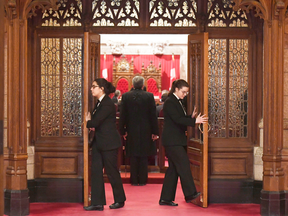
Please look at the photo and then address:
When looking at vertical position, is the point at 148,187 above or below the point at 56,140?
below

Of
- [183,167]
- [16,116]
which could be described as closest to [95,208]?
[183,167]

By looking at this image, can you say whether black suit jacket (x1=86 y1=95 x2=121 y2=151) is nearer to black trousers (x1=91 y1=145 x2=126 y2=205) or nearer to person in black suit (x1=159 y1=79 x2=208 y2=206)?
black trousers (x1=91 y1=145 x2=126 y2=205)

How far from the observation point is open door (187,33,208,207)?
16.7 ft

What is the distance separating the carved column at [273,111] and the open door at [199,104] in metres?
0.67

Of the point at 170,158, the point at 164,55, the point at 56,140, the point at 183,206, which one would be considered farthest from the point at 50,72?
the point at 164,55

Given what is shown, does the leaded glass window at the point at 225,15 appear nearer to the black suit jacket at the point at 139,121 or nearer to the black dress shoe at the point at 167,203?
the black suit jacket at the point at 139,121

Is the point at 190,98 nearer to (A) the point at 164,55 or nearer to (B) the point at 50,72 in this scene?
(B) the point at 50,72

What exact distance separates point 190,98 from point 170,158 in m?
1.01

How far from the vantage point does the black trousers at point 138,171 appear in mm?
6699

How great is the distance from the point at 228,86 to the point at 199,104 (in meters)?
→ 0.49

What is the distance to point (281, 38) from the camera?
16.0 ft

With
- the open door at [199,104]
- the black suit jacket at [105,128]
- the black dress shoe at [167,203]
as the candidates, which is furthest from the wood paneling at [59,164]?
the open door at [199,104]

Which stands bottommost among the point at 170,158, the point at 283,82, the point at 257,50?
the point at 170,158

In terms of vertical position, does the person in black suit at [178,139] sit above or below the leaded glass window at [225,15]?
below
